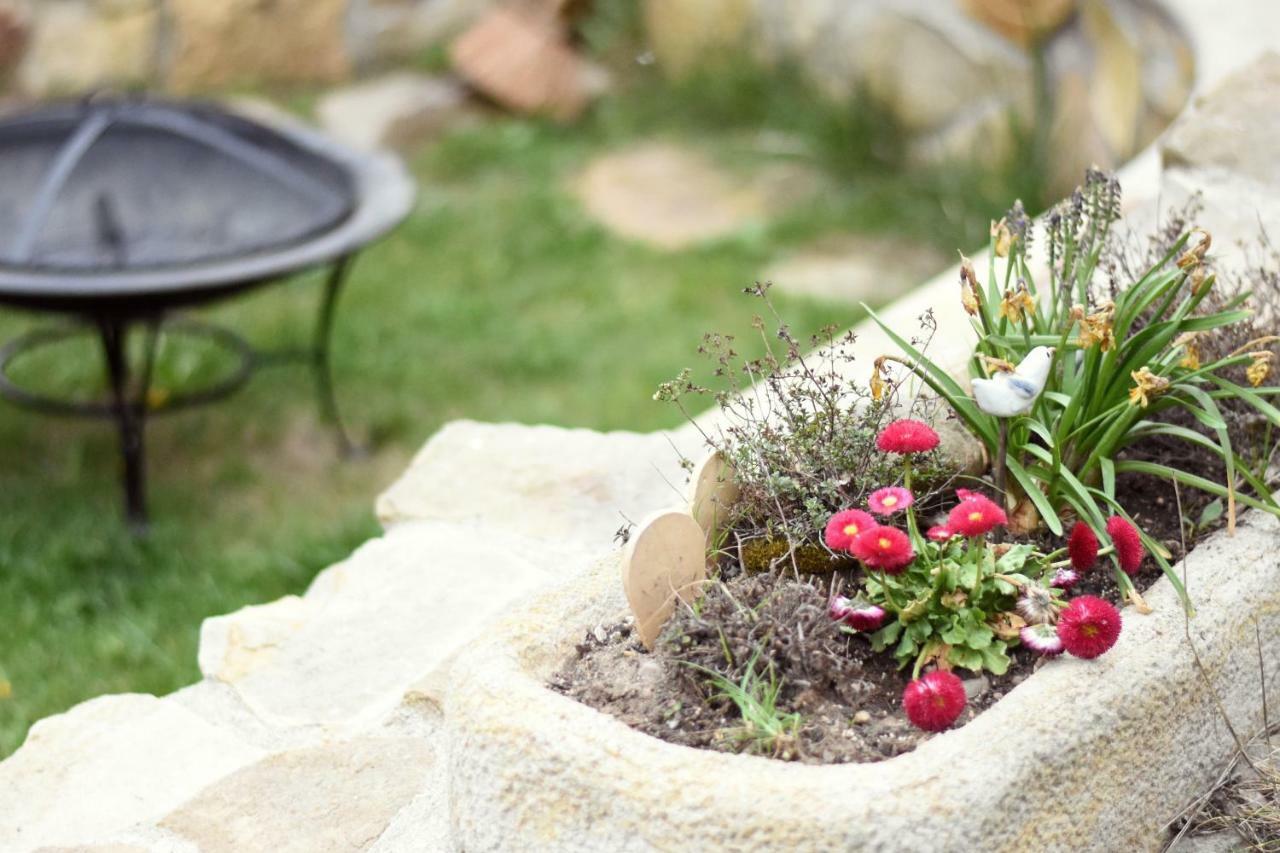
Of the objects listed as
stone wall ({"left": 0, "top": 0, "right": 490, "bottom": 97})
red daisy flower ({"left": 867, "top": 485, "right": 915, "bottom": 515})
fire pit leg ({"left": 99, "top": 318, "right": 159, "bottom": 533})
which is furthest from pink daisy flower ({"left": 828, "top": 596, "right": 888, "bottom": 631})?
stone wall ({"left": 0, "top": 0, "right": 490, "bottom": 97})

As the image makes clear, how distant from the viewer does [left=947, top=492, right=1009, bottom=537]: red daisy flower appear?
1.78 meters

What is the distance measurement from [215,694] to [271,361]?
6.51 ft

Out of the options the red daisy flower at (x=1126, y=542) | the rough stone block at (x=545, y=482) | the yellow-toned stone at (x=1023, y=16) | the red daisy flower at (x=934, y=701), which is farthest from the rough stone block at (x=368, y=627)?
the yellow-toned stone at (x=1023, y=16)

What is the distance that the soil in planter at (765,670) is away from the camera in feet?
5.65

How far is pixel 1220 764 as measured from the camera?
198cm

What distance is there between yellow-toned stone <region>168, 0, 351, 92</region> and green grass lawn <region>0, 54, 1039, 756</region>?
72 centimetres

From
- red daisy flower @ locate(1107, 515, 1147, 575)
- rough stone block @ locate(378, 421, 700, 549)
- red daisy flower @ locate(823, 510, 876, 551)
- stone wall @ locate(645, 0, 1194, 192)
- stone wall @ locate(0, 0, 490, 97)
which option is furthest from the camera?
stone wall @ locate(0, 0, 490, 97)

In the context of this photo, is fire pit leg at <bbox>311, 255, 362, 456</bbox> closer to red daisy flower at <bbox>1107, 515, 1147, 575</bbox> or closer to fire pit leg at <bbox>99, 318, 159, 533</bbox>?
fire pit leg at <bbox>99, 318, 159, 533</bbox>

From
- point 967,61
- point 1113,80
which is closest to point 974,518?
point 1113,80

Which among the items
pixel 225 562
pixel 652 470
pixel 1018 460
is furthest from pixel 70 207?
pixel 1018 460

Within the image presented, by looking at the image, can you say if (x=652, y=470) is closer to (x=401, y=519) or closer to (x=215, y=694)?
(x=401, y=519)

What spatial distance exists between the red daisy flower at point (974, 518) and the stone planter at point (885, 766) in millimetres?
184

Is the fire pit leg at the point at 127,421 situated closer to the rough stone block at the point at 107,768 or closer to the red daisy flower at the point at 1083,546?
the rough stone block at the point at 107,768

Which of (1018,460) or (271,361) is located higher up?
(1018,460)
